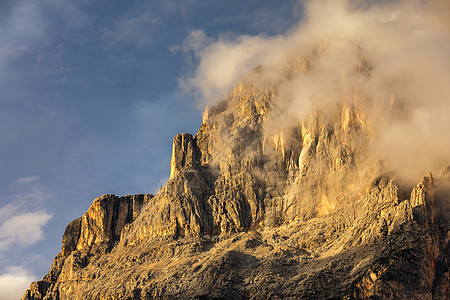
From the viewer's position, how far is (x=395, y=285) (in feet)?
615

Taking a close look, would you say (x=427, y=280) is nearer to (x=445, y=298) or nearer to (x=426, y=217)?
(x=445, y=298)

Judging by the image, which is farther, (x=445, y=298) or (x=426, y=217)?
(x=426, y=217)

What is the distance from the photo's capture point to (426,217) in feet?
655

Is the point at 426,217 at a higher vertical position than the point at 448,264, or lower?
higher

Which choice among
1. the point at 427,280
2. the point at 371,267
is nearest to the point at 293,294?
the point at 371,267

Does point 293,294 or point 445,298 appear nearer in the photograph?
point 445,298

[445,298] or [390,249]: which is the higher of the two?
[390,249]

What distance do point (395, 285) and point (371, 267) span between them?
25.3 feet

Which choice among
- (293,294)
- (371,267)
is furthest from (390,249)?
(293,294)

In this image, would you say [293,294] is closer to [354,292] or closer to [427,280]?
[354,292]

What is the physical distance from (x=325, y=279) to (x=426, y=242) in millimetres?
27153

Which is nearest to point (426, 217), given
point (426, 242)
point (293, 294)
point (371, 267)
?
point (426, 242)

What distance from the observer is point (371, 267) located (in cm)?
19212

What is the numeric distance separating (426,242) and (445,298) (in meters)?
15.3
